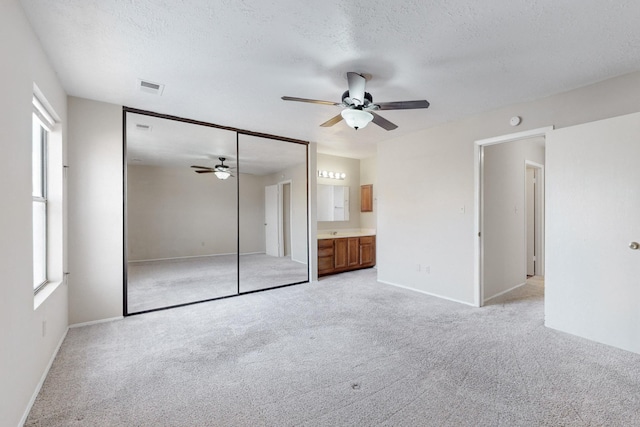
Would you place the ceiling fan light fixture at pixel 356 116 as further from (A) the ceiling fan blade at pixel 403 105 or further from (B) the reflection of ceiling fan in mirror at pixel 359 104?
(A) the ceiling fan blade at pixel 403 105

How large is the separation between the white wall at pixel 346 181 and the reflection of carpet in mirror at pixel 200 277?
58.4 inches

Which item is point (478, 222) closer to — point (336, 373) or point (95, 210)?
point (336, 373)

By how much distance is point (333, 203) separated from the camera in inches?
260

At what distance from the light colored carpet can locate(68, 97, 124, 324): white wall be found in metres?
0.32

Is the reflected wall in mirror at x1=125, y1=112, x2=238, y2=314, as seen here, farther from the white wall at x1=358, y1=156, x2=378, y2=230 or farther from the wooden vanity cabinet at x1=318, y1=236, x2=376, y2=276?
the white wall at x1=358, y1=156, x2=378, y2=230

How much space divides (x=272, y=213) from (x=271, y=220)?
0.46ft

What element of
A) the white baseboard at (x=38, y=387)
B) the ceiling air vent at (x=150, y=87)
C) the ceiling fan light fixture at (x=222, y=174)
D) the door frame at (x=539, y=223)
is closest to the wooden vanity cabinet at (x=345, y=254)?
the ceiling fan light fixture at (x=222, y=174)

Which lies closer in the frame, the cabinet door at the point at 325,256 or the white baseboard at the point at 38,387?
the white baseboard at the point at 38,387

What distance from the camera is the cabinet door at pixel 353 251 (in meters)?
5.94

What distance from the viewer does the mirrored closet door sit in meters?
4.07

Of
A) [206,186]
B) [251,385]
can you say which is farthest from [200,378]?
[206,186]

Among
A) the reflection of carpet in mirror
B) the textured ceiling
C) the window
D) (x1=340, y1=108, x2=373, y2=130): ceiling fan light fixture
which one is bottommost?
the reflection of carpet in mirror

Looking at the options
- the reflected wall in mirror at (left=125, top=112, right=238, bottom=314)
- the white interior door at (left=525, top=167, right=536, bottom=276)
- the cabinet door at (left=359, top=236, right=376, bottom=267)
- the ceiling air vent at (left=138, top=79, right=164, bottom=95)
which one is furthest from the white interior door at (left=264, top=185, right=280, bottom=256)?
the white interior door at (left=525, top=167, right=536, bottom=276)

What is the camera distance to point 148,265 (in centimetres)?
442
